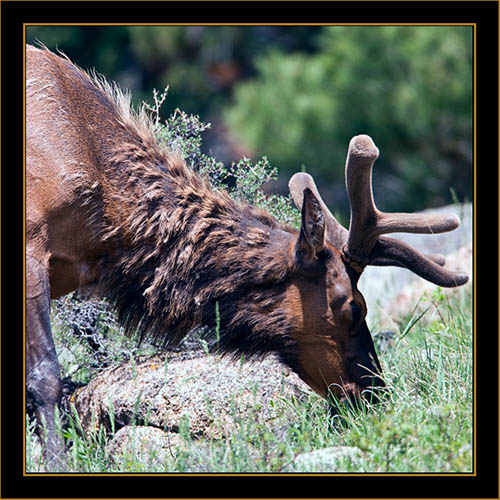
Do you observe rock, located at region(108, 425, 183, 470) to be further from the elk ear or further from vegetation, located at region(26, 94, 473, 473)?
the elk ear

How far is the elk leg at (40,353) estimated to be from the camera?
421 cm

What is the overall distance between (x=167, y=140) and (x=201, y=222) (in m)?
0.90

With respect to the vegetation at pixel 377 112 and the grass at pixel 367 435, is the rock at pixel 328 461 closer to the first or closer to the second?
the grass at pixel 367 435

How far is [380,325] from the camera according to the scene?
6406 mm

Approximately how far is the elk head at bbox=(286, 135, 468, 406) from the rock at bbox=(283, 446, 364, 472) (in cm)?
82

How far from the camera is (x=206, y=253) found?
467cm

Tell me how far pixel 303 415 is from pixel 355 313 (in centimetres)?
61

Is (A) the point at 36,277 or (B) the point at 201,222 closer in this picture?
(A) the point at 36,277

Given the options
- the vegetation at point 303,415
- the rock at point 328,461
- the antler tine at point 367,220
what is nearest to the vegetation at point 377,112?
the vegetation at point 303,415

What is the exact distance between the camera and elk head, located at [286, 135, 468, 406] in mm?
4621

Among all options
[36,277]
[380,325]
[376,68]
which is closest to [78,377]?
[36,277]

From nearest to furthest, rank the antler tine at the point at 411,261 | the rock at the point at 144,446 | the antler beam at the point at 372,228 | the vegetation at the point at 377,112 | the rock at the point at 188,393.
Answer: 1. the rock at the point at 144,446
2. the antler beam at the point at 372,228
3. the rock at the point at 188,393
4. the antler tine at the point at 411,261
5. the vegetation at the point at 377,112

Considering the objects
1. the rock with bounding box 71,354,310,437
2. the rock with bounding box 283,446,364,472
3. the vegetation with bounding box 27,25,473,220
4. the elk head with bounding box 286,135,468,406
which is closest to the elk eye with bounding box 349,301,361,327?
the elk head with bounding box 286,135,468,406
